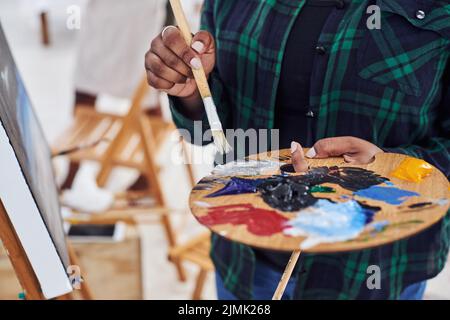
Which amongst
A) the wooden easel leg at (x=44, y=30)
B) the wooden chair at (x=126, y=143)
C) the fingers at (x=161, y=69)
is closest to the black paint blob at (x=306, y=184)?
the fingers at (x=161, y=69)

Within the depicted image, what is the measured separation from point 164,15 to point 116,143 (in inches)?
18.8

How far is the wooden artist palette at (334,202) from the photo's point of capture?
1.95ft

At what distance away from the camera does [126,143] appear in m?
2.48

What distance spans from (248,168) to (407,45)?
35 centimetres

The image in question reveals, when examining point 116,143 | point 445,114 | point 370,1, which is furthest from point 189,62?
point 116,143

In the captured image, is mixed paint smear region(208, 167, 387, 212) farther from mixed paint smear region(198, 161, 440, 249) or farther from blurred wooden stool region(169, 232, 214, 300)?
blurred wooden stool region(169, 232, 214, 300)

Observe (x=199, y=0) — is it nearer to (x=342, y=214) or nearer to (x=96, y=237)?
(x=96, y=237)

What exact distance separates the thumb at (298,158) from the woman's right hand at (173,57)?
0.54 ft

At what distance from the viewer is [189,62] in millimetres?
803

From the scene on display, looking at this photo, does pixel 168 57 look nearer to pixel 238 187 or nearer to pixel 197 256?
pixel 238 187

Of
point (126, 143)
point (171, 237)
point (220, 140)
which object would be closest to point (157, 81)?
point (220, 140)

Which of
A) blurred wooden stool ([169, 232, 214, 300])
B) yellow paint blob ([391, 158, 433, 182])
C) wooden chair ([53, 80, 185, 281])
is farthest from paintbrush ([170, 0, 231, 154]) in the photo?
wooden chair ([53, 80, 185, 281])

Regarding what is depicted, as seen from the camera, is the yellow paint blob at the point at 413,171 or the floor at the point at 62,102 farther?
the floor at the point at 62,102

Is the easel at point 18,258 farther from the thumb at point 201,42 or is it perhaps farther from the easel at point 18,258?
the thumb at point 201,42
